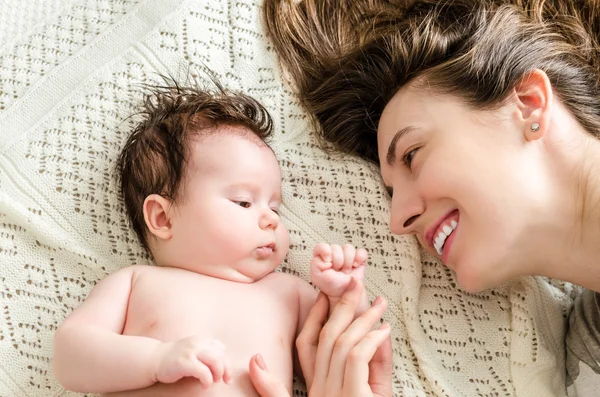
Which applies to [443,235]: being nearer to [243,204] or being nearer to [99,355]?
[243,204]

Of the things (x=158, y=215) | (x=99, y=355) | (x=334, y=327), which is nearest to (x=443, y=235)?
(x=334, y=327)

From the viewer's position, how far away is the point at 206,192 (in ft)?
5.10

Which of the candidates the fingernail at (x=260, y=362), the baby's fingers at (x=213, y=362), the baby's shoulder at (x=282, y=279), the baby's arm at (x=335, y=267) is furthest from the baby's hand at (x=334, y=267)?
the baby's fingers at (x=213, y=362)

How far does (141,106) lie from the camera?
1.83 m

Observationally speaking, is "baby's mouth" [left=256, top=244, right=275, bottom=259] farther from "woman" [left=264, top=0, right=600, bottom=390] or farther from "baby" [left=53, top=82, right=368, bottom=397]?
"woman" [left=264, top=0, right=600, bottom=390]

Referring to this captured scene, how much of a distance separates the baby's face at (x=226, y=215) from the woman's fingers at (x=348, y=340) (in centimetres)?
24

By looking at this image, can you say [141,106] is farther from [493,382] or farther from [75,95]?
[493,382]

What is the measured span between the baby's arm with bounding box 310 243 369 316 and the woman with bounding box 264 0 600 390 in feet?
0.54

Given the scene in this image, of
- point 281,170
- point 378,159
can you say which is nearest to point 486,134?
point 378,159

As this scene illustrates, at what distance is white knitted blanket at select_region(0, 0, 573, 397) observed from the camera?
5.45ft

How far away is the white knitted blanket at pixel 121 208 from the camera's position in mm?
1661

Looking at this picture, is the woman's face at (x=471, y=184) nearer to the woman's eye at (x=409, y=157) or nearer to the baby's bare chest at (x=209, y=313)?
the woman's eye at (x=409, y=157)

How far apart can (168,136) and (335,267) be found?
1.64ft

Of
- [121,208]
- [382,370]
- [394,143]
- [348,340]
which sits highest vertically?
[394,143]
